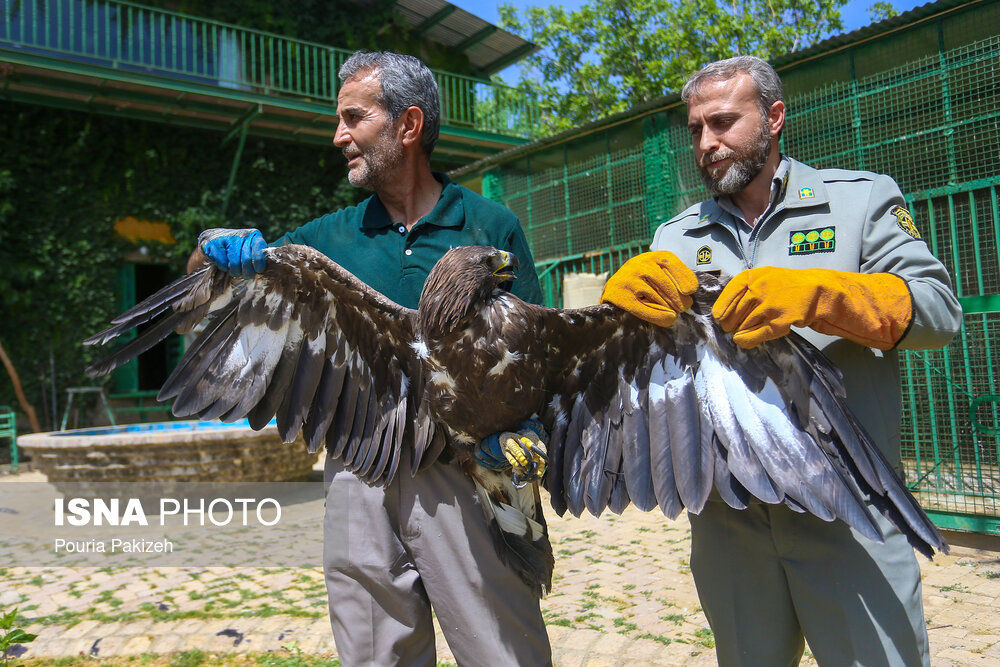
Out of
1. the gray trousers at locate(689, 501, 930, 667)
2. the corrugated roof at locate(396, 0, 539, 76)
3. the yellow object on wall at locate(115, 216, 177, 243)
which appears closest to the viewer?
the gray trousers at locate(689, 501, 930, 667)

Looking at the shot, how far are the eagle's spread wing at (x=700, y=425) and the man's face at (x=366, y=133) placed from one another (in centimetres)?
69

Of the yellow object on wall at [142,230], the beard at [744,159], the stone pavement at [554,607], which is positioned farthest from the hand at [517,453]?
the yellow object on wall at [142,230]

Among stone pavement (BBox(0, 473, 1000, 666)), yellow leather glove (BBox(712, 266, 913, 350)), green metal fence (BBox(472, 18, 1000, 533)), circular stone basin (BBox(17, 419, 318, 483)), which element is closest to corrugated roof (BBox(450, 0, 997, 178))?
green metal fence (BBox(472, 18, 1000, 533))

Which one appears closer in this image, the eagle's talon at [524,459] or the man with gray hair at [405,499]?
the eagle's talon at [524,459]

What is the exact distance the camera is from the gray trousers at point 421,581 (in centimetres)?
212

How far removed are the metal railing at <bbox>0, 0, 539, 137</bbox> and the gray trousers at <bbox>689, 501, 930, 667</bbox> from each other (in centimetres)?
1094

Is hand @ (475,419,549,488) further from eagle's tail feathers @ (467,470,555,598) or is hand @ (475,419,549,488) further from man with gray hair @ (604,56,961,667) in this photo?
man with gray hair @ (604,56,961,667)

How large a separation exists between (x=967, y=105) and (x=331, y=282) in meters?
5.17

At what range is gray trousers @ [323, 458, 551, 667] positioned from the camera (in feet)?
6.97

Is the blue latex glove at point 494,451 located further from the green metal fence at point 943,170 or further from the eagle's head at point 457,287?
the green metal fence at point 943,170

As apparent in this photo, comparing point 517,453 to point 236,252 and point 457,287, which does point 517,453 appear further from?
point 236,252

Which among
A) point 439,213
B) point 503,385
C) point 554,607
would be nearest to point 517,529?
point 503,385

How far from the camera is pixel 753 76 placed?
85.4 inches

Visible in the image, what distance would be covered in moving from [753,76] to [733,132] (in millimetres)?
186
